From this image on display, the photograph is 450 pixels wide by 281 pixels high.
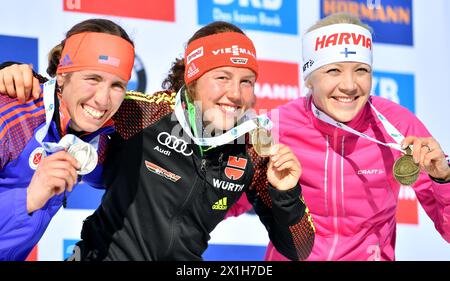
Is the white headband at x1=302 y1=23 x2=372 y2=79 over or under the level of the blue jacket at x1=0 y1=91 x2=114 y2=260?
over

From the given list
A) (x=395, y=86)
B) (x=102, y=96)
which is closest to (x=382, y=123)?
(x=102, y=96)

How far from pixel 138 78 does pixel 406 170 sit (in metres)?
1.63

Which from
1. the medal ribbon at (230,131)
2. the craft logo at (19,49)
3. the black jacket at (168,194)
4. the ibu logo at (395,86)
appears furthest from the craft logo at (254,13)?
the medal ribbon at (230,131)

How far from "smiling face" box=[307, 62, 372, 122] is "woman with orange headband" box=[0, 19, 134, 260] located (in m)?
0.86

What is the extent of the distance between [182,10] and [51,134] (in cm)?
167

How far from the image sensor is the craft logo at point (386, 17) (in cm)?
511

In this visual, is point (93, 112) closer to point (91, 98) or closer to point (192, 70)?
point (91, 98)

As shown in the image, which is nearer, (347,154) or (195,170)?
(195,170)

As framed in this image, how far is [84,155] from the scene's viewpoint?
2.93 metres

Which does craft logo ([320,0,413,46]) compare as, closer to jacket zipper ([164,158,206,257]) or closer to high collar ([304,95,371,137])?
high collar ([304,95,371,137])

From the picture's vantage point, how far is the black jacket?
3.29m

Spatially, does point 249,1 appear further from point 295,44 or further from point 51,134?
point 51,134

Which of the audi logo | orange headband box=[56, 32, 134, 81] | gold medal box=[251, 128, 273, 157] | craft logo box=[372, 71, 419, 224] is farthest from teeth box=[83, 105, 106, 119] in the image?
craft logo box=[372, 71, 419, 224]

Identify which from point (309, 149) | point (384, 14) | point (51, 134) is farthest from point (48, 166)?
point (384, 14)
